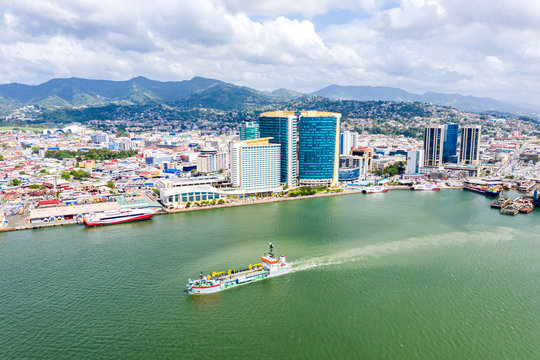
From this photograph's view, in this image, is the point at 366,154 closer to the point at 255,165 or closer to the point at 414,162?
the point at 414,162

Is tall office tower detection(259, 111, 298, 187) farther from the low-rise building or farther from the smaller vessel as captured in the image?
the smaller vessel

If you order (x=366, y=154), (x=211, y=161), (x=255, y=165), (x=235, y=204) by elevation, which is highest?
(x=366, y=154)

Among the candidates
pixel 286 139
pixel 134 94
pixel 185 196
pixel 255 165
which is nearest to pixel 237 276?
pixel 185 196

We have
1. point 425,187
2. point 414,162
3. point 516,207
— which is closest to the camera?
point 516,207

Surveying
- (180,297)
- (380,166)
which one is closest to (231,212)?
(180,297)

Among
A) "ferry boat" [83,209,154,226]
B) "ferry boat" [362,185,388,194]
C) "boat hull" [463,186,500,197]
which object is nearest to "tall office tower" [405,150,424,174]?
"boat hull" [463,186,500,197]

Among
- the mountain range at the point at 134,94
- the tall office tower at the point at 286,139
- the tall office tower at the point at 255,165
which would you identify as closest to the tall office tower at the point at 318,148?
the tall office tower at the point at 286,139
